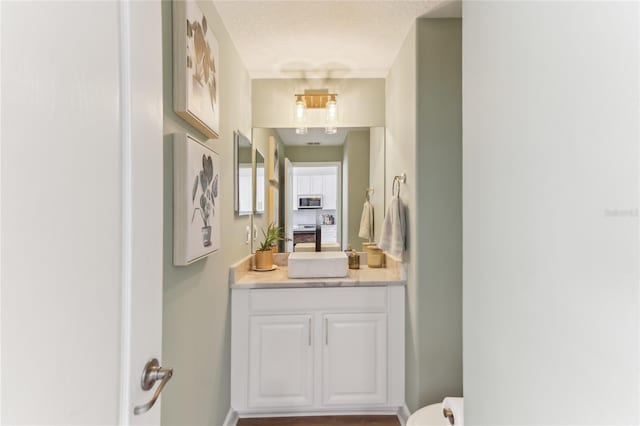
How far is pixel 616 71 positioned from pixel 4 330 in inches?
31.1

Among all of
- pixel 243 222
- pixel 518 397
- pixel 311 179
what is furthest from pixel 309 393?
pixel 518 397

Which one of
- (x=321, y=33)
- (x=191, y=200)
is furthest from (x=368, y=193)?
(x=191, y=200)

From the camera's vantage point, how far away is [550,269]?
535 mm

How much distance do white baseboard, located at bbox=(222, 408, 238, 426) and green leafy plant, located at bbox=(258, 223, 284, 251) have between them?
1017 millimetres

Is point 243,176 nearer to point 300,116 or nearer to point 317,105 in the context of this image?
point 300,116

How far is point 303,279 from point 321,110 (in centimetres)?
129

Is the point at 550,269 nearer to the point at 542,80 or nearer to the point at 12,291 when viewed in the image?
the point at 542,80

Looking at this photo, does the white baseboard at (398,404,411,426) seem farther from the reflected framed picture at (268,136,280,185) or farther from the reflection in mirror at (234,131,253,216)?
the reflected framed picture at (268,136,280,185)

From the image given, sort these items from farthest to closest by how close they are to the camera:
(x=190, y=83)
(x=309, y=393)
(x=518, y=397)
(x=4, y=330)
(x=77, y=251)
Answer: (x=309, y=393), (x=190, y=83), (x=518, y=397), (x=77, y=251), (x=4, y=330)

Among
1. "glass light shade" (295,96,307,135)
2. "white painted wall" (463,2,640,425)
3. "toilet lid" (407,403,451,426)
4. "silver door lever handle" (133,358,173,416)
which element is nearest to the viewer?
"white painted wall" (463,2,640,425)

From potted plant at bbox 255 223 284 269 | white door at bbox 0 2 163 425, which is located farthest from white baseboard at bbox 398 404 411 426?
white door at bbox 0 2 163 425

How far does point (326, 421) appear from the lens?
2.05 metres

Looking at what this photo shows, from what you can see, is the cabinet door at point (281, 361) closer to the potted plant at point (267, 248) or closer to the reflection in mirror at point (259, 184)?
the potted plant at point (267, 248)

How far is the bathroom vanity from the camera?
2.07 m
